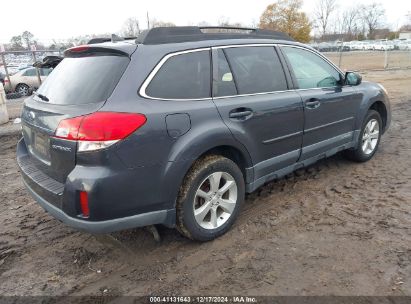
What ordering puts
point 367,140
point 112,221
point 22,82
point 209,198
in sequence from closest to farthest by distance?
point 112,221, point 209,198, point 367,140, point 22,82

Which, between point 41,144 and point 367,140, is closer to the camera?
point 41,144

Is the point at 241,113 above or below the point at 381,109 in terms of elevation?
above

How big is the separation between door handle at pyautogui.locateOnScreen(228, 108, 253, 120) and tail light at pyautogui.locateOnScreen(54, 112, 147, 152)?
0.97 m

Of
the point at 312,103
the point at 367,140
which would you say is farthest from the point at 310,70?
the point at 367,140

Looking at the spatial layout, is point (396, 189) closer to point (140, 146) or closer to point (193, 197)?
point (193, 197)

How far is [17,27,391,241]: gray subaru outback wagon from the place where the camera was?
2.69 meters

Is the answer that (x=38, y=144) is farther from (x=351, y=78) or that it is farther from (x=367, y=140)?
(x=367, y=140)

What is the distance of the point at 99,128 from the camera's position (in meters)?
2.61

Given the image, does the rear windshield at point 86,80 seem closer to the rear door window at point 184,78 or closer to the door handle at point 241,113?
the rear door window at point 184,78

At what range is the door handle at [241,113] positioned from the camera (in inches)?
132

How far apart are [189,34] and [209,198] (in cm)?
149

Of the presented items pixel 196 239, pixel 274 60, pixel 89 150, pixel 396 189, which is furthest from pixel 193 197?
pixel 396 189

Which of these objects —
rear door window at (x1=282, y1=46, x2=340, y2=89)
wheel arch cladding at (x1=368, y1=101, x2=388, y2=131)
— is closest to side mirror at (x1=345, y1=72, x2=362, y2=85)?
rear door window at (x1=282, y1=46, x2=340, y2=89)

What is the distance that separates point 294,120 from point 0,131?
702 centimetres
